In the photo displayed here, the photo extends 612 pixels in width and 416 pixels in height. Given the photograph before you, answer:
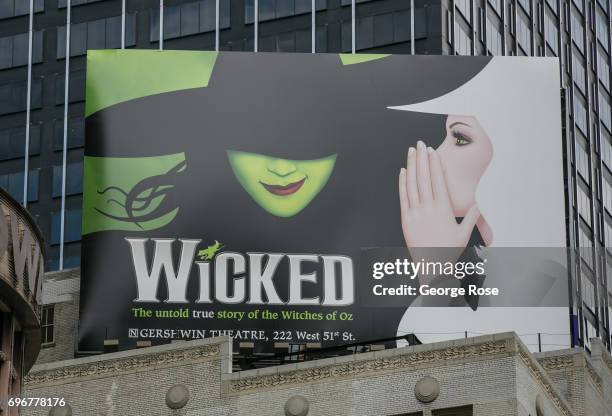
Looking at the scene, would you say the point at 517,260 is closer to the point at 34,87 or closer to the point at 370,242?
the point at 370,242

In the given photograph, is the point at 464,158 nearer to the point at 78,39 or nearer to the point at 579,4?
the point at 78,39

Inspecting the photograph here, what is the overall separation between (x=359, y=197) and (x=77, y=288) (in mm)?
10564

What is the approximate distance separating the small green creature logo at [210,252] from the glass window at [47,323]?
5502 millimetres

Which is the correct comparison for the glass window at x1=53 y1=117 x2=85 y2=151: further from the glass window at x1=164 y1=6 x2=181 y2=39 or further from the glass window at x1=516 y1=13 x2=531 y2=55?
the glass window at x1=516 y1=13 x2=531 y2=55

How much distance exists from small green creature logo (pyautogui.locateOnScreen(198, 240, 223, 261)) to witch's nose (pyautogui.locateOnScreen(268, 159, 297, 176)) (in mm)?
3728

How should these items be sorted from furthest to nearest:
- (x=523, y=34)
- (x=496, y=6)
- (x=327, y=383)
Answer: (x=523, y=34)
(x=496, y=6)
(x=327, y=383)

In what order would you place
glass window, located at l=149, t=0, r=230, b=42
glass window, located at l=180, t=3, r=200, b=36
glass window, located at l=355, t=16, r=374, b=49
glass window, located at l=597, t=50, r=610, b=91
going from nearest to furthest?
glass window, located at l=355, t=16, r=374, b=49 → glass window, located at l=149, t=0, r=230, b=42 → glass window, located at l=180, t=3, r=200, b=36 → glass window, located at l=597, t=50, r=610, b=91

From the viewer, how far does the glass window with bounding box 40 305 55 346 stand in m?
68.2

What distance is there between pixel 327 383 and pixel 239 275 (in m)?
11.9

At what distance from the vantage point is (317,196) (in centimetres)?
7175

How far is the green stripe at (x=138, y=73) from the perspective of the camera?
240 feet

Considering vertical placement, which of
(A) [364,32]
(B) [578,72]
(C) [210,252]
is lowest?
(C) [210,252]

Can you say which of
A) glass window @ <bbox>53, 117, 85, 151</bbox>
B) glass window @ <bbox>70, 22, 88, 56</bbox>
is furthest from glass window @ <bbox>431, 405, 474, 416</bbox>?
glass window @ <bbox>70, 22, 88, 56</bbox>

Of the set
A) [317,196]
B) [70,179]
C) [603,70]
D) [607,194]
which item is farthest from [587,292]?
[317,196]
